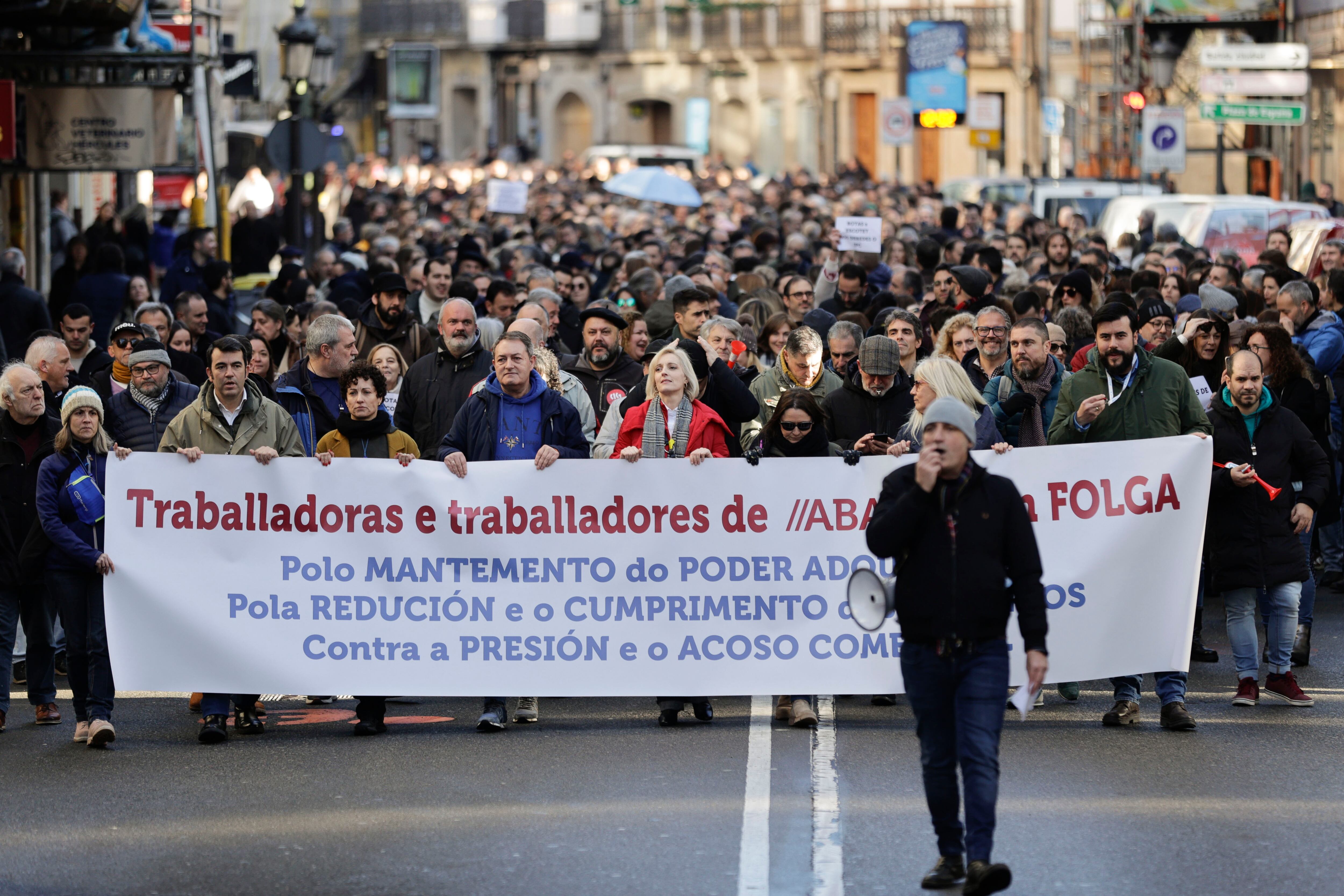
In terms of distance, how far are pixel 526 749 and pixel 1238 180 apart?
38.9m

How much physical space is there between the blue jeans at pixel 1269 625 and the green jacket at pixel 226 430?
14.2ft

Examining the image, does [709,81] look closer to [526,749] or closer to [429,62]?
[429,62]

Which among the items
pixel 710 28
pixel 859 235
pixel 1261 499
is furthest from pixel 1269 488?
pixel 710 28

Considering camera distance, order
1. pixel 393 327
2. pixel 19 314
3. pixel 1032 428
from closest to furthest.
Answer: pixel 1032 428
pixel 393 327
pixel 19 314

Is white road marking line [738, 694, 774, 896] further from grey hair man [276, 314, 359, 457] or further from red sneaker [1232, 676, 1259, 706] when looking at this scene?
grey hair man [276, 314, 359, 457]

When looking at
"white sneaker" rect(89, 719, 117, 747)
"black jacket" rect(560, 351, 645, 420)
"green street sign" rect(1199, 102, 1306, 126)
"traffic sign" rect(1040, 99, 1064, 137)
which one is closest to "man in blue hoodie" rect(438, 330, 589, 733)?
"white sneaker" rect(89, 719, 117, 747)

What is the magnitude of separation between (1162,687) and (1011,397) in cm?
159

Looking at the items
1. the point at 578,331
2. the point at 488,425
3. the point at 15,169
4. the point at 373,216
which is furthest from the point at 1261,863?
the point at 373,216

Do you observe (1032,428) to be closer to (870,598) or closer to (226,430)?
(870,598)

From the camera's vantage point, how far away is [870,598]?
277 inches

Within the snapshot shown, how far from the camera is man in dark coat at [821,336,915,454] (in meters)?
10.4

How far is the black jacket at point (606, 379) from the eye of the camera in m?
11.8

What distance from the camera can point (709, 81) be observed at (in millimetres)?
73375

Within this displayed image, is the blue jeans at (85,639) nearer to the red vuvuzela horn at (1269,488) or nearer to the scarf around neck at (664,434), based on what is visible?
the scarf around neck at (664,434)
